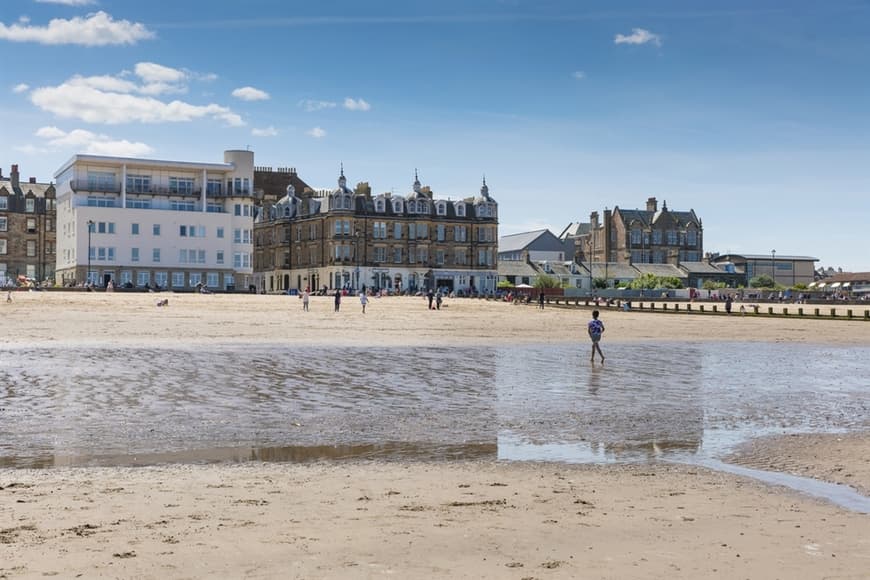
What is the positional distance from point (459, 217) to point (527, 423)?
10200 centimetres

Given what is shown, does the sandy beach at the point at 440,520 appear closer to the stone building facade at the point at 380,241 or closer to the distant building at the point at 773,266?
the stone building facade at the point at 380,241

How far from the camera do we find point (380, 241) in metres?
111

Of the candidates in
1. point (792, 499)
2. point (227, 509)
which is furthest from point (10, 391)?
point (792, 499)

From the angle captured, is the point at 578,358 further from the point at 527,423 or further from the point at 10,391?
the point at 10,391

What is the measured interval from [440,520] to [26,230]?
121m

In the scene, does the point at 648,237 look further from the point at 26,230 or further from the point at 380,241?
the point at 26,230

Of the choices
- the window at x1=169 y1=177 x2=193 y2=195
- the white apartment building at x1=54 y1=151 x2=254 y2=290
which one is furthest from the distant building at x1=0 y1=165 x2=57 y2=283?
the window at x1=169 y1=177 x2=193 y2=195

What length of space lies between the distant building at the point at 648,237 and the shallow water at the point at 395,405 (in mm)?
117153

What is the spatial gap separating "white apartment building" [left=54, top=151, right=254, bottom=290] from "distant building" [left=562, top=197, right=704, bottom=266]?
6287cm

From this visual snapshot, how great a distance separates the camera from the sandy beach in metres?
7.07

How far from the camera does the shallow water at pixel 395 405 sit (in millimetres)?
12953

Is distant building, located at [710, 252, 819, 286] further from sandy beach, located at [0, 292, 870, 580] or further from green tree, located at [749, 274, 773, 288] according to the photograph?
sandy beach, located at [0, 292, 870, 580]

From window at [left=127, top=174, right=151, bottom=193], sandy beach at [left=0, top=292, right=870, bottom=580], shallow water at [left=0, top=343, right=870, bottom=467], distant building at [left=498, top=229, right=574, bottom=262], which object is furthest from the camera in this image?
distant building at [left=498, top=229, right=574, bottom=262]

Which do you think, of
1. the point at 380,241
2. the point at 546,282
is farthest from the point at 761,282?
the point at 380,241
